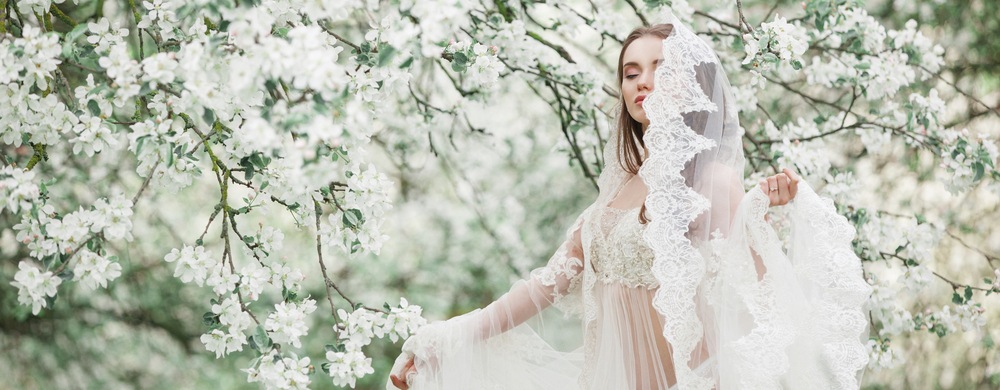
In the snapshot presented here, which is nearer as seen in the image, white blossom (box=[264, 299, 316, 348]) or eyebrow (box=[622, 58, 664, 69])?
white blossom (box=[264, 299, 316, 348])

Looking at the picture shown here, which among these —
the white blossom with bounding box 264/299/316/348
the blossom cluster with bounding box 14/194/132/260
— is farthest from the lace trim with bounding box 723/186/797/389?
the blossom cluster with bounding box 14/194/132/260

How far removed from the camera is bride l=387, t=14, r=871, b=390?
1.36m

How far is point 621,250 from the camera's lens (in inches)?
61.2

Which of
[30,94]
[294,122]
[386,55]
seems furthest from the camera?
[30,94]

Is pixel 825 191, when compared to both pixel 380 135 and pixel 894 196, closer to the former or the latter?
pixel 894 196

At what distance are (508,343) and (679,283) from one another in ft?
1.86

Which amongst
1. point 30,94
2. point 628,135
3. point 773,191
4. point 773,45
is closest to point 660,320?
point 773,191

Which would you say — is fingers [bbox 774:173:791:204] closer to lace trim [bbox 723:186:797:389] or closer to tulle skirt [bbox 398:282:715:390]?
lace trim [bbox 723:186:797:389]

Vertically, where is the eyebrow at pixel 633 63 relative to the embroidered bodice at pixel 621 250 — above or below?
above

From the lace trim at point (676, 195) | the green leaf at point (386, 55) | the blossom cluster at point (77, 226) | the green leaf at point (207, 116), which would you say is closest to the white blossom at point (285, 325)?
the blossom cluster at point (77, 226)

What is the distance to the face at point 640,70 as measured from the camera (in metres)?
1.62

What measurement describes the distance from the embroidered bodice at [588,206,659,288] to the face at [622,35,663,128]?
26cm

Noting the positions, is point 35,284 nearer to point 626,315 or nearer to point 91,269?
point 91,269

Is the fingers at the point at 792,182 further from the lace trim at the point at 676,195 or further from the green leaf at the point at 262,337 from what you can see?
the green leaf at the point at 262,337
